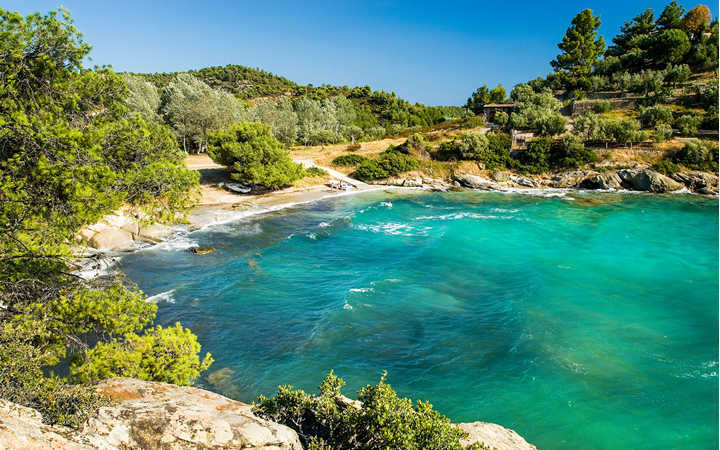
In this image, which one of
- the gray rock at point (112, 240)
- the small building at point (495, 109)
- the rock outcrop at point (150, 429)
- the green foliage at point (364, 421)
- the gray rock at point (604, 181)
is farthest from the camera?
the small building at point (495, 109)

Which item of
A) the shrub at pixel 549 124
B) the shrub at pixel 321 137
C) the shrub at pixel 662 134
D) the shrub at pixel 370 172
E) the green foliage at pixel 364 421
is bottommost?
the green foliage at pixel 364 421

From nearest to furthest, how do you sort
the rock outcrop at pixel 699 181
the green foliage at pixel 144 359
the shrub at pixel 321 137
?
the green foliage at pixel 144 359 → the rock outcrop at pixel 699 181 → the shrub at pixel 321 137

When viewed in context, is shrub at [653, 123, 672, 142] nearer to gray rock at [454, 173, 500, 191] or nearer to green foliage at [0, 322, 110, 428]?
gray rock at [454, 173, 500, 191]

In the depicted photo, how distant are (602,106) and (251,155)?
62667mm

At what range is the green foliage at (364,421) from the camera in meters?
6.59

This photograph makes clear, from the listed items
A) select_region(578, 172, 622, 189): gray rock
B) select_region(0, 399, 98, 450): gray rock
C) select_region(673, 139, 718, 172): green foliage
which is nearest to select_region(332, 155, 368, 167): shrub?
select_region(578, 172, 622, 189): gray rock

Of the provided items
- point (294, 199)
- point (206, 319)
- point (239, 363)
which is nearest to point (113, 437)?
point (239, 363)

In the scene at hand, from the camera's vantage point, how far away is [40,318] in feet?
28.1

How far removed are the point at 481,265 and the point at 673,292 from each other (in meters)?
9.88

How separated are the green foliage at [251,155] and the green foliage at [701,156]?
49.0 m

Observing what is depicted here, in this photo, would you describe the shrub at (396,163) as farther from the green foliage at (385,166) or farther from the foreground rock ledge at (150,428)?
the foreground rock ledge at (150,428)

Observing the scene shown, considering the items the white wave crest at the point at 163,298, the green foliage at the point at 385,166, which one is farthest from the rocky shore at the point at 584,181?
the white wave crest at the point at 163,298

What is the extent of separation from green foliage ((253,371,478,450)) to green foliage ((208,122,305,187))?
34.3 m

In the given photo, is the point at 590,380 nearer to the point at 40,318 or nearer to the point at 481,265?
the point at 481,265
